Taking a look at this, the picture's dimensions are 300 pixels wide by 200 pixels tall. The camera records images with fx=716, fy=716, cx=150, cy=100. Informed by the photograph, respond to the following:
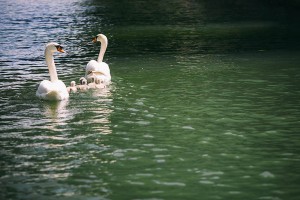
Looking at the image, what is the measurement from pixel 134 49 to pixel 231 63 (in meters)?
4.94

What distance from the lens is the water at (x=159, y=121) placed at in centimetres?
1023

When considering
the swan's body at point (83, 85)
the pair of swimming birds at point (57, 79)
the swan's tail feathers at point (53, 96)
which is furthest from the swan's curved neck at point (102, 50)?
the swan's tail feathers at point (53, 96)

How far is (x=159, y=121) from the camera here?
46.6ft

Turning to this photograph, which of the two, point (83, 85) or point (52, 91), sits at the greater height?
point (52, 91)

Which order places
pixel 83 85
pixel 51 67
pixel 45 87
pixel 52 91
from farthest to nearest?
pixel 83 85 < pixel 51 67 < pixel 45 87 < pixel 52 91

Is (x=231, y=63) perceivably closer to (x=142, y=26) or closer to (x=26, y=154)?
(x=26, y=154)

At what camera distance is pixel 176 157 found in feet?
37.9

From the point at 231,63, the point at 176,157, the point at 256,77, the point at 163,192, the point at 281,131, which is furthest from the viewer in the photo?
the point at 231,63

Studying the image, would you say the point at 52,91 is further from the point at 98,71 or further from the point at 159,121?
the point at 159,121

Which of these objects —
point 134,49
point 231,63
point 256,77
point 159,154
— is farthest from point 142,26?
point 159,154

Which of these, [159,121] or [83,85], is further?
[83,85]

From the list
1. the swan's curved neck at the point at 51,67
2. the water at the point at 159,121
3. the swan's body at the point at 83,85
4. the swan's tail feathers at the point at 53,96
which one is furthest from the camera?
the swan's body at the point at 83,85

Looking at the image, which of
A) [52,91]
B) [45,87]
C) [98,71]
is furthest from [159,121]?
[98,71]

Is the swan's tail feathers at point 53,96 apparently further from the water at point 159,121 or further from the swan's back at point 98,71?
the swan's back at point 98,71
